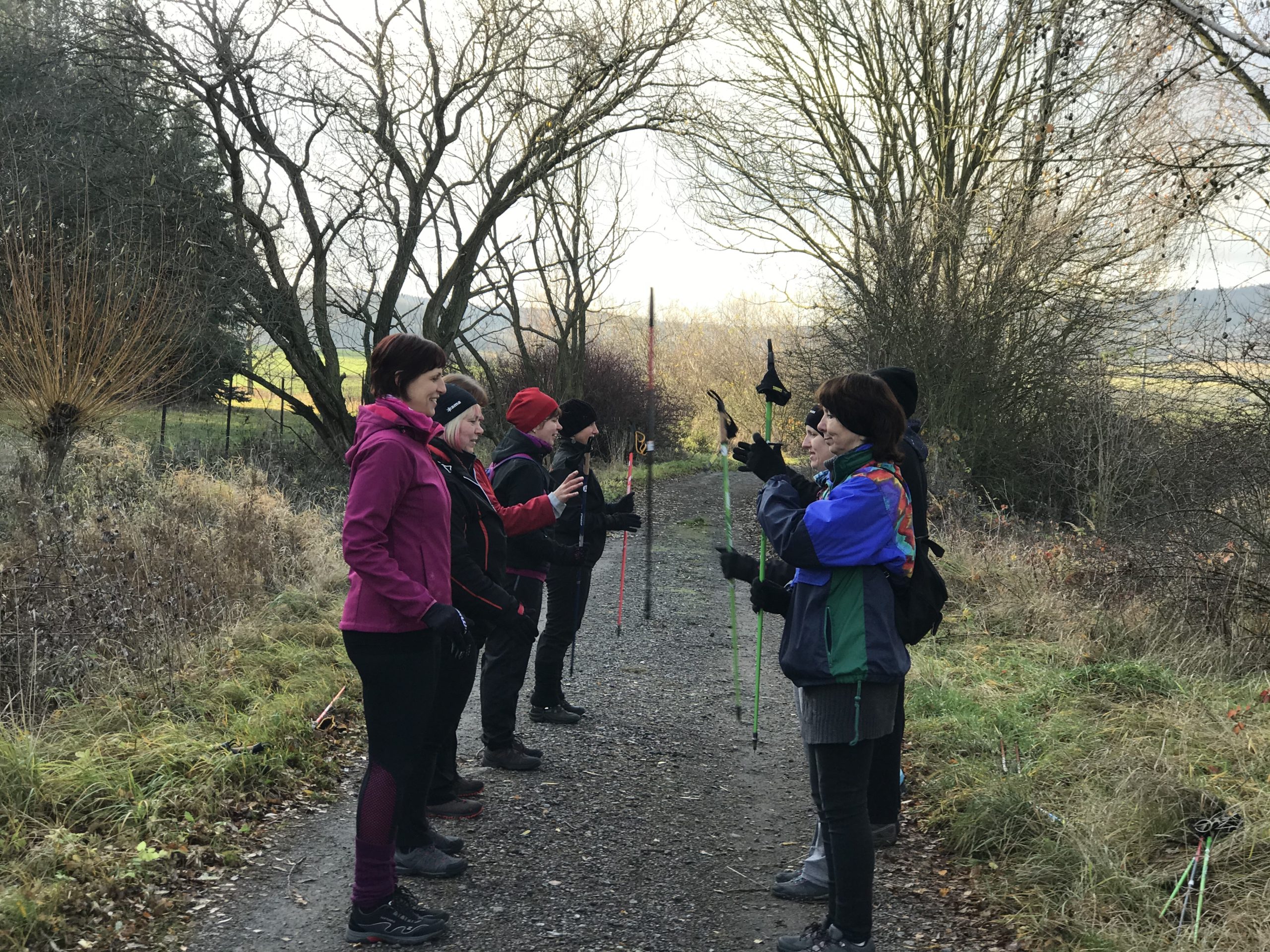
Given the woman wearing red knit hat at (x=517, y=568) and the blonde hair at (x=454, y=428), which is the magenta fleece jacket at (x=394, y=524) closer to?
the blonde hair at (x=454, y=428)

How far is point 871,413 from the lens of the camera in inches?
125

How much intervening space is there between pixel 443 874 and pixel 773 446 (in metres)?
2.19

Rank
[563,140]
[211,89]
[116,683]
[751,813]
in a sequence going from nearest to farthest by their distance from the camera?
[751,813]
[116,683]
[211,89]
[563,140]

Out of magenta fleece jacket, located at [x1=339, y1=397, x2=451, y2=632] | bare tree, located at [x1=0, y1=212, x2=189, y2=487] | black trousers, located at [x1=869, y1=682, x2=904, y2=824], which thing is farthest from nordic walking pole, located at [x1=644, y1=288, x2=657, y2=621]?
bare tree, located at [x1=0, y1=212, x2=189, y2=487]

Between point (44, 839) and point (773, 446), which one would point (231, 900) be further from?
point (773, 446)

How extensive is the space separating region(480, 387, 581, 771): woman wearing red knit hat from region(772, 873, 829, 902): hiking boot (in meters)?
1.75

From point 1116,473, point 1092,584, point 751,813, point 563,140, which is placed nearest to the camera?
point 751,813

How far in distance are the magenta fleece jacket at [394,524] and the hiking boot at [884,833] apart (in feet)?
7.36

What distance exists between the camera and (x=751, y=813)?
475cm

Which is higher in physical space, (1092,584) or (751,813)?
(1092,584)

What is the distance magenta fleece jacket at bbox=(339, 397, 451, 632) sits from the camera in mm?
3176

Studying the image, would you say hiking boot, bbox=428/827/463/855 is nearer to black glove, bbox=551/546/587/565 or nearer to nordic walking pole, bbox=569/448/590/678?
black glove, bbox=551/546/587/565

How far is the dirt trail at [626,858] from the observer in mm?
3549

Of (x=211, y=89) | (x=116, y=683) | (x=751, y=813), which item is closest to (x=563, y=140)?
(x=211, y=89)
